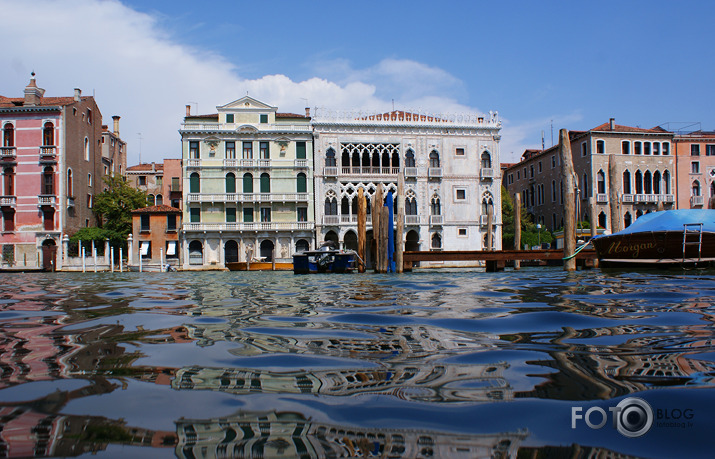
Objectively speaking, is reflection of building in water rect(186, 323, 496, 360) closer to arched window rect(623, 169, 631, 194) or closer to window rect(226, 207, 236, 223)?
window rect(226, 207, 236, 223)

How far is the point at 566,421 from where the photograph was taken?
5.24 ft

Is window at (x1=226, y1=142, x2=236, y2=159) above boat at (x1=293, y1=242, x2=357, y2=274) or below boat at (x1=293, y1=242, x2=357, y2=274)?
above

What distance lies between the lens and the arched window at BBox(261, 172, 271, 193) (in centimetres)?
3312

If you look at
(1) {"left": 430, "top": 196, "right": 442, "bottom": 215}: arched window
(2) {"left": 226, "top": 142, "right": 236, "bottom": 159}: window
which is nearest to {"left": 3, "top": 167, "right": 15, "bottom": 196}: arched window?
(2) {"left": 226, "top": 142, "right": 236, "bottom": 159}: window

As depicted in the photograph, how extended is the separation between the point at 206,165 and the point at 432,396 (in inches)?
1271

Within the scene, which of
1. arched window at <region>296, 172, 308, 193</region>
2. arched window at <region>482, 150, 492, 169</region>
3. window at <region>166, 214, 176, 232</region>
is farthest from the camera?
arched window at <region>482, 150, 492, 169</region>

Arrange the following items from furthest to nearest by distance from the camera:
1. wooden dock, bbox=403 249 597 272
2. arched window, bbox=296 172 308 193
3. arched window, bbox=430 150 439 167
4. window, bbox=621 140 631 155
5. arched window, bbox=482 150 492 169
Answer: window, bbox=621 140 631 155, arched window, bbox=482 150 492 169, arched window, bbox=430 150 439 167, arched window, bbox=296 172 308 193, wooden dock, bbox=403 249 597 272

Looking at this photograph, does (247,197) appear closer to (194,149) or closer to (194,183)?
(194,183)

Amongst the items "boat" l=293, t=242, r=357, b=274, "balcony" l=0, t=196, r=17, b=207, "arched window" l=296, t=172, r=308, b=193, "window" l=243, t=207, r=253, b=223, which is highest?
"arched window" l=296, t=172, r=308, b=193

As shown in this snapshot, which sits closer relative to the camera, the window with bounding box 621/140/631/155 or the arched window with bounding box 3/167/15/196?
the arched window with bounding box 3/167/15/196

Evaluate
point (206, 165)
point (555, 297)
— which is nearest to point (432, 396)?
point (555, 297)

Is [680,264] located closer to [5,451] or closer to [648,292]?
[648,292]

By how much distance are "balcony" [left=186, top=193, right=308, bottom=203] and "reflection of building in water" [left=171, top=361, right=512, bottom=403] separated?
30.7 metres

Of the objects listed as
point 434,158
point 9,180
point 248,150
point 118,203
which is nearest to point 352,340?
point 248,150
